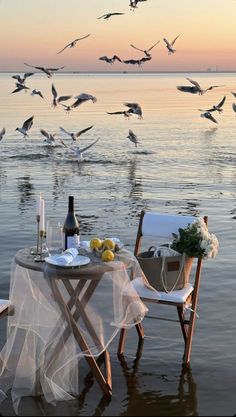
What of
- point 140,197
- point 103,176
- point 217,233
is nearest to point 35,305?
point 217,233

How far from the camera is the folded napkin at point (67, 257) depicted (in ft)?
17.0

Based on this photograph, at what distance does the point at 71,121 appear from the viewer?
3872 centimetres

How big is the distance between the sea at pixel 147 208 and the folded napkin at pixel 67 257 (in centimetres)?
111

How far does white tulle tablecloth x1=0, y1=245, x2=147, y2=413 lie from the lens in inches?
211

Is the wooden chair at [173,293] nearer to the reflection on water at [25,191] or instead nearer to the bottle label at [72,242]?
the bottle label at [72,242]

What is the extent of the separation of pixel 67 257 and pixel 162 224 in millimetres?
1542

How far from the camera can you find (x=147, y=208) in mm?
13211

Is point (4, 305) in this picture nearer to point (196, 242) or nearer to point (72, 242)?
point (72, 242)

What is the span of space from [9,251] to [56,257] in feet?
15.0

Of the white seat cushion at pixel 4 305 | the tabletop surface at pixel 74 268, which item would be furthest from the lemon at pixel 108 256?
the white seat cushion at pixel 4 305

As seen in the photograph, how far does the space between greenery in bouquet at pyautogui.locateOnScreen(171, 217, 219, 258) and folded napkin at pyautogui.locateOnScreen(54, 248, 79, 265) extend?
110cm

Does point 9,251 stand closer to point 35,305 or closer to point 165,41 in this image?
point 35,305

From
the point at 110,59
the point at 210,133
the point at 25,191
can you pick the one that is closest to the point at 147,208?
the point at 25,191

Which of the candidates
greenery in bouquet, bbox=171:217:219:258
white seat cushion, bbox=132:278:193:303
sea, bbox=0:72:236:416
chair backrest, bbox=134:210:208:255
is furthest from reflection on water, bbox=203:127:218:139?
white seat cushion, bbox=132:278:193:303
